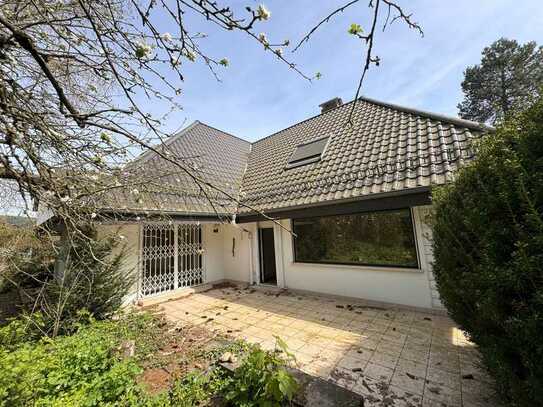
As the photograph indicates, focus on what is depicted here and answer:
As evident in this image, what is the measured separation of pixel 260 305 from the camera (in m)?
6.13

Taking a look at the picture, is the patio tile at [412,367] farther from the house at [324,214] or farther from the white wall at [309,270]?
the house at [324,214]

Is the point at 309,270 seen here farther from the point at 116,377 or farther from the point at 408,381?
the point at 116,377

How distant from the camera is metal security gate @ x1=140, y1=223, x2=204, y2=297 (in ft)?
22.8

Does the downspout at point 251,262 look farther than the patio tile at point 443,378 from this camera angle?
Yes

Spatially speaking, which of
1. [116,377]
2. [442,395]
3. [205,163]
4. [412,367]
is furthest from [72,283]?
[442,395]

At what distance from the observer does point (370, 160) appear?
605cm

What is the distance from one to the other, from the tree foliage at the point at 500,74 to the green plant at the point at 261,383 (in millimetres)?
26263

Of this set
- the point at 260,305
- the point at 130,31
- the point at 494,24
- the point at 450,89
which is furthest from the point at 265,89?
the point at 260,305

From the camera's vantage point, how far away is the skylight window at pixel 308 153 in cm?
787

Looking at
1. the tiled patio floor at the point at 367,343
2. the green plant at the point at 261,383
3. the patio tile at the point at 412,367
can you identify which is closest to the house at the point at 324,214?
the tiled patio floor at the point at 367,343

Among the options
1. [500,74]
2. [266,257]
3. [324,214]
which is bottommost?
[266,257]

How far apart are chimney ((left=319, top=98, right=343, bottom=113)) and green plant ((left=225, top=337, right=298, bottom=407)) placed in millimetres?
11924

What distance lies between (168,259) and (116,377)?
5429 millimetres

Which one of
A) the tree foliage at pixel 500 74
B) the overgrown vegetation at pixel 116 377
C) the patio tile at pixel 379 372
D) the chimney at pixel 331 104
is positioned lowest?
the patio tile at pixel 379 372
